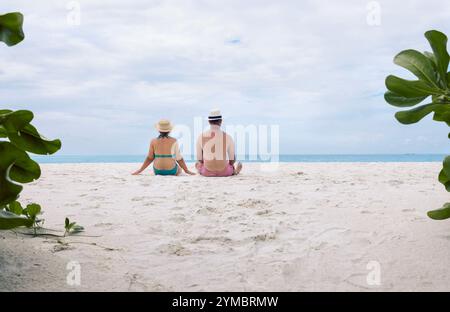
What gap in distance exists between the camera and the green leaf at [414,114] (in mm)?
1938

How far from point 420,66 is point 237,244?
4.76 feet

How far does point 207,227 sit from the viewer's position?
2.84m

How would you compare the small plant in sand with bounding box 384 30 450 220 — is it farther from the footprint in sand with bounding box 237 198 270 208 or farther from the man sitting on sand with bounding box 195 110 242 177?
the man sitting on sand with bounding box 195 110 242 177

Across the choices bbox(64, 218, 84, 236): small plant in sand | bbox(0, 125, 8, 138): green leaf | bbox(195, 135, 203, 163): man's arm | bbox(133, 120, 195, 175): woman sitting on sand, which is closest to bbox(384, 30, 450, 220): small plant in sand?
bbox(0, 125, 8, 138): green leaf

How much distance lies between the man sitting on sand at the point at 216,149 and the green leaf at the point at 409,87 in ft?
14.9

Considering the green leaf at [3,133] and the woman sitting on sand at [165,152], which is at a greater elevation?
the woman sitting on sand at [165,152]

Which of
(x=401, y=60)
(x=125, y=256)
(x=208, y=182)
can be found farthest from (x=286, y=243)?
(x=208, y=182)

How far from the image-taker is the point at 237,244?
2451 millimetres

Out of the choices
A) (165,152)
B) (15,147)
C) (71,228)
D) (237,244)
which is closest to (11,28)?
(15,147)

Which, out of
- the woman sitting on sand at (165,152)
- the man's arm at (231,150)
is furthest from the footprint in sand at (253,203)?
the woman sitting on sand at (165,152)

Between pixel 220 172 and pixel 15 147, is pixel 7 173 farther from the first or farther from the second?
pixel 220 172

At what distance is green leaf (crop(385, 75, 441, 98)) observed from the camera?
1.90 meters

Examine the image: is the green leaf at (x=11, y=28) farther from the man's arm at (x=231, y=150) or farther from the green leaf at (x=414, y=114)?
the man's arm at (x=231, y=150)
